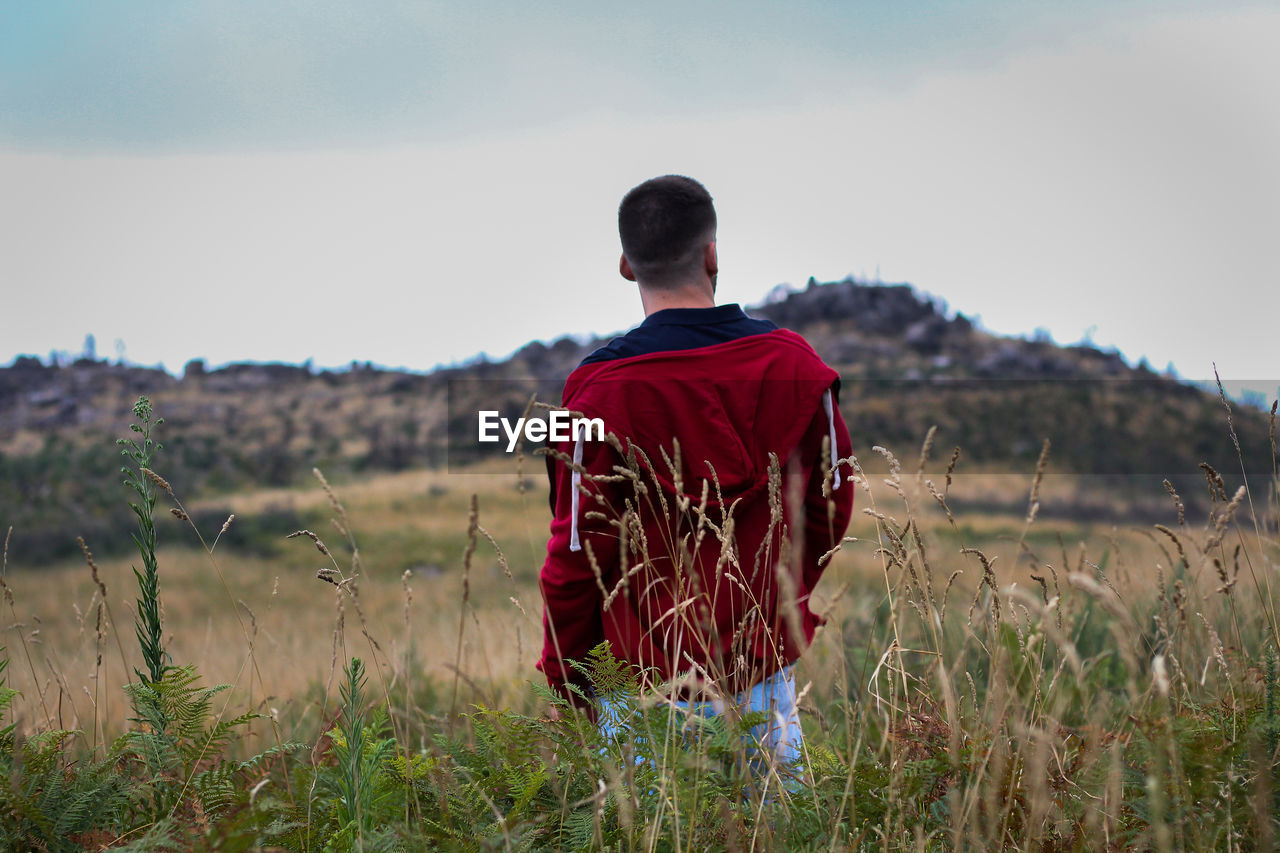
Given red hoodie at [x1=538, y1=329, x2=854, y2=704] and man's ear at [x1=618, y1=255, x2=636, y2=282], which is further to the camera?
man's ear at [x1=618, y1=255, x2=636, y2=282]

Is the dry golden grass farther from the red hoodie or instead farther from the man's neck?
the man's neck

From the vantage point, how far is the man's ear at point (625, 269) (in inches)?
105

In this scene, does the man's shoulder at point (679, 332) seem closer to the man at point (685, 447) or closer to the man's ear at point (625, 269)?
the man at point (685, 447)

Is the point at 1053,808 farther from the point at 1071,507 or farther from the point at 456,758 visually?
the point at 1071,507

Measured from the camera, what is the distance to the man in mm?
2346

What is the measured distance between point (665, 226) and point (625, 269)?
0.73 feet

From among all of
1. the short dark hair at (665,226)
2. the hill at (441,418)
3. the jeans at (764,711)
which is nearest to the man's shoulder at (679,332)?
the short dark hair at (665,226)

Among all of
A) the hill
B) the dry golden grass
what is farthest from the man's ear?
the hill

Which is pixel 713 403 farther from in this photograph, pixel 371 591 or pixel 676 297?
pixel 371 591

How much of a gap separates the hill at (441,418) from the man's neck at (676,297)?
2425 centimetres

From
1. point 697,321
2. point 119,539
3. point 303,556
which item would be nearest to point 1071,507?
point 303,556

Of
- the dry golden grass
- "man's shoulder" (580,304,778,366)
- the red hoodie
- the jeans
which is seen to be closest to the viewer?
the jeans

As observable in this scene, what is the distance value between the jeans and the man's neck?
1160 millimetres

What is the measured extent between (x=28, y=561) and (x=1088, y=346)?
8088 cm
